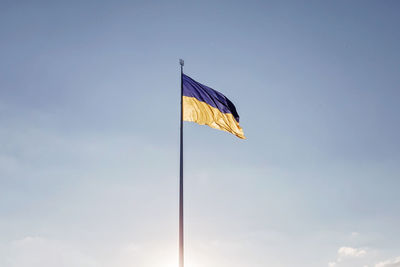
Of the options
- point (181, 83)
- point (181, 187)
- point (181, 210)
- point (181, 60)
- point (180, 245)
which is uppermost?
point (181, 60)

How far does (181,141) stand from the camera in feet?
53.7

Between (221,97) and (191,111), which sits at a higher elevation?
(221,97)

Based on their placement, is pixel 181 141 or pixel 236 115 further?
pixel 236 115

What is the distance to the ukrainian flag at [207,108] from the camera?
18.8 meters

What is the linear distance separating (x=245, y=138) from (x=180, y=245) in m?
8.90

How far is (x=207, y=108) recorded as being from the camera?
19.8m

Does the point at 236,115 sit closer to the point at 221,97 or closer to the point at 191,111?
the point at 221,97

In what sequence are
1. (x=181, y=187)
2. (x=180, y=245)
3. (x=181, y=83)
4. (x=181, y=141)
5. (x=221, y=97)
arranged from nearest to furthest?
(x=180, y=245)
(x=181, y=187)
(x=181, y=141)
(x=181, y=83)
(x=221, y=97)

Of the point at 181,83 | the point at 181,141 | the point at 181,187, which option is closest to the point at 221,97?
the point at 181,83

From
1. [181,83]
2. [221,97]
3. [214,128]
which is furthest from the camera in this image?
[221,97]

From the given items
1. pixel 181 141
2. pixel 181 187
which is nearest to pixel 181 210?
pixel 181 187

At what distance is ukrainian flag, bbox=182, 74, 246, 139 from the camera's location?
18.8m

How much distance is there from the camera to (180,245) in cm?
1420

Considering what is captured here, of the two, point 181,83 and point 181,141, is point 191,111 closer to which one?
point 181,83
